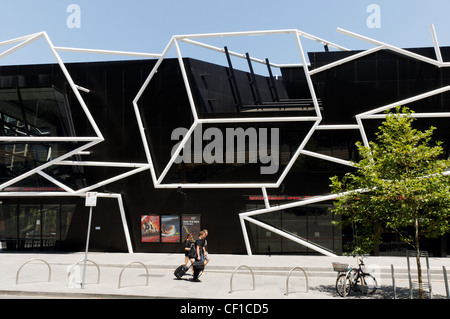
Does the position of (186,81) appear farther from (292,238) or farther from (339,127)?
(292,238)

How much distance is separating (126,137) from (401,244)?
56.1 ft

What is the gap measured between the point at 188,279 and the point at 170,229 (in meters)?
7.61

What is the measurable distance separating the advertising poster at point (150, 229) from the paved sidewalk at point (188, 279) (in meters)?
1.61

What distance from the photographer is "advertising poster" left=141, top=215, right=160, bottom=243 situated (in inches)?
835

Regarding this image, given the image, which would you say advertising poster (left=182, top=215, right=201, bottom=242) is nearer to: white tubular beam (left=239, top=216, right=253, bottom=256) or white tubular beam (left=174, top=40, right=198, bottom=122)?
white tubular beam (left=239, top=216, right=253, bottom=256)

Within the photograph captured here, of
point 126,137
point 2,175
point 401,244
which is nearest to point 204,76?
point 126,137

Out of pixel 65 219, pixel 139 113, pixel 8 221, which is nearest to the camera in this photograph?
pixel 139 113

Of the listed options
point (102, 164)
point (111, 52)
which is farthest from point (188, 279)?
point (111, 52)

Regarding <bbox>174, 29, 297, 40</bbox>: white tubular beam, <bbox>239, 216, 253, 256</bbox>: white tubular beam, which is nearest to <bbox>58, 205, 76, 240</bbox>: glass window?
<bbox>239, 216, 253, 256</bbox>: white tubular beam

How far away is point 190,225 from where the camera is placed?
69.1 ft

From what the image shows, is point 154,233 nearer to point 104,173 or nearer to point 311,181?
point 104,173

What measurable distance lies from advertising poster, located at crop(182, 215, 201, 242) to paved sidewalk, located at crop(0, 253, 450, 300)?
5.45ft

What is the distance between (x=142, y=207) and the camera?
2148cm

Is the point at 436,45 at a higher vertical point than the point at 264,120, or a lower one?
higher
